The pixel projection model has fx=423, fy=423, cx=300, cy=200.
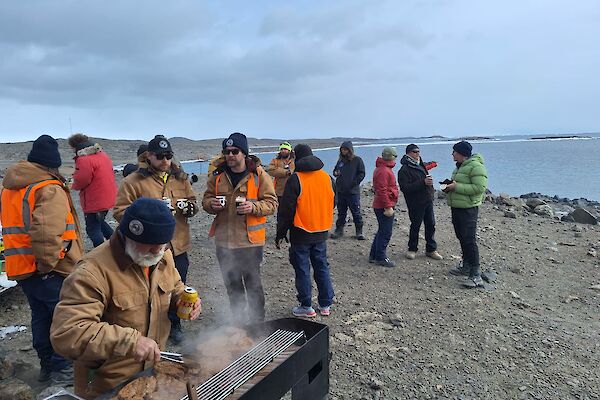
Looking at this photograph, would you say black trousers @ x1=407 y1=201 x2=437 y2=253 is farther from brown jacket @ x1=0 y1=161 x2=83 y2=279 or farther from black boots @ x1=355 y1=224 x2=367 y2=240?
brown jacket @ x1=0 y1=161 x2=83 y2=279

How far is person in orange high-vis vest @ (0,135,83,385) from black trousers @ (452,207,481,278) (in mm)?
5467

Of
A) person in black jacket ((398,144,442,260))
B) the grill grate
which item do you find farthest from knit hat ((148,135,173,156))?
person in black jacket ((398,144,442,260))

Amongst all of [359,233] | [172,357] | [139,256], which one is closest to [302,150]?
[359,233]

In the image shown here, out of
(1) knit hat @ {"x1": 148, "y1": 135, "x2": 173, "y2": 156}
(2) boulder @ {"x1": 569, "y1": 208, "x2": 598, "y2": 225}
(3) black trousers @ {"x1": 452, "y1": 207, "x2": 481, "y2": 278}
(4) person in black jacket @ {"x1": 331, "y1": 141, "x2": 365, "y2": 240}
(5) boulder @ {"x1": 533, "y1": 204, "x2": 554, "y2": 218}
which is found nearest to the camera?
(1) knit hat @ {"x1": 148, "y1": 135, "x2": 173, "y2": 156}

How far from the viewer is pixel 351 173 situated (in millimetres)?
9320

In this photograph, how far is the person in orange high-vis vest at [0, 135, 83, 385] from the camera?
12.3 ft

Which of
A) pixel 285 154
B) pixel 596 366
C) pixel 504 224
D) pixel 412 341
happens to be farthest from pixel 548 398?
pixel 504 224

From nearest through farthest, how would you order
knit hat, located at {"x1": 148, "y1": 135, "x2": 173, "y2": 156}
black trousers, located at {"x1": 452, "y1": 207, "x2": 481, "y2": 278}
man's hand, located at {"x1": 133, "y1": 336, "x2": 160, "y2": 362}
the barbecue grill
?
man's hand, located at {"x1": 133, "y1": 336, "x2": 160, "y2": 362} < the barbecue grill < knit hat, located at {"x1": 148, "y1": 135, "x2": 173, "y2": 156} < black trousers, located at {"x1": 452, "y1": 207, "x2": 481, "y2": 278}

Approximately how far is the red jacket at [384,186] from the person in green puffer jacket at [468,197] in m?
1.07

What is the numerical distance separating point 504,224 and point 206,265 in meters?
8.21

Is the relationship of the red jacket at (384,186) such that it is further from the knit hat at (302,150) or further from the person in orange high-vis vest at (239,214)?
the person in orange high-vis vest at (239,214)

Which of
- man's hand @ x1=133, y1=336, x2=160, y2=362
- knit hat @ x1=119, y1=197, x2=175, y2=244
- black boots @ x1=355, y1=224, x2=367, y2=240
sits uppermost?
knit hat @ x1=119, y1=197, x2=175, y2=244

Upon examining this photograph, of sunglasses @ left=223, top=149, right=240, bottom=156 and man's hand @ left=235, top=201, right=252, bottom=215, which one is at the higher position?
sunglasses @ left=223, top=149, right=240, bottom=156

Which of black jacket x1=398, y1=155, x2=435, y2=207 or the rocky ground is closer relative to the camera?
the rocky ground
